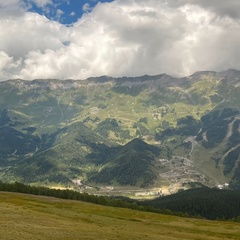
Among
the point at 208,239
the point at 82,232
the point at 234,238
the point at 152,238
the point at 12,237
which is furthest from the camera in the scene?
the point at 234,238

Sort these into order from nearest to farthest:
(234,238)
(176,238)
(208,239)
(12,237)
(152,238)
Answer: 1. (12,237)
2. (152,238)
3. (176,238)
4. (208,239)
5. (234,238)

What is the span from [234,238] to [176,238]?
24.3 meters

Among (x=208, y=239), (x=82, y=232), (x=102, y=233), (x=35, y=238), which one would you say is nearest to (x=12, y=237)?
(x=35, y=238)

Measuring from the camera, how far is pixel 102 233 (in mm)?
73188

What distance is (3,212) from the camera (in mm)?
83250

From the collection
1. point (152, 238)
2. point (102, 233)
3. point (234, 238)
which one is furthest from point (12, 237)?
point (234, 238)

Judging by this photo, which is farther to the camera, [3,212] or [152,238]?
[3,212]

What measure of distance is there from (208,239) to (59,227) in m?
38.6

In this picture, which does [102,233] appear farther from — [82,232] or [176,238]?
[176,238]

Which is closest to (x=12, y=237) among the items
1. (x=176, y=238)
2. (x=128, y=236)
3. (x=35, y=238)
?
(x=35, y=238)

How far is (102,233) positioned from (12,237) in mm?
22563

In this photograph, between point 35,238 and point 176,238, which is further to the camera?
point 176,238

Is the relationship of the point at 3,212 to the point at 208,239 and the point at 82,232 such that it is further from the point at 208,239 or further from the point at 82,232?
the point at 208,239

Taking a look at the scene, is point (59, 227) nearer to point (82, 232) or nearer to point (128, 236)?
point (82, 232)
